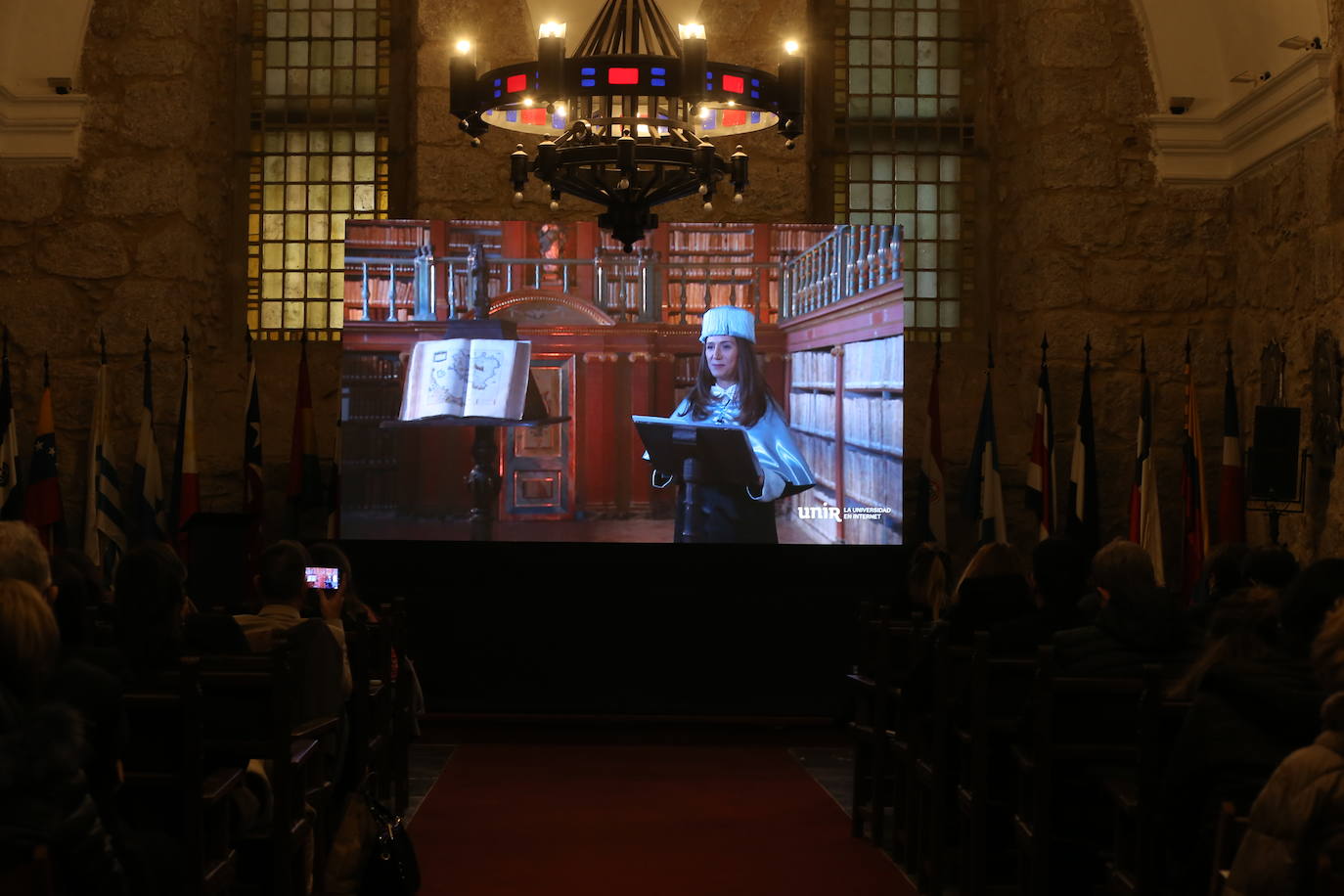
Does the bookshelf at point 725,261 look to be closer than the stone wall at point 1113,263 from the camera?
Yes

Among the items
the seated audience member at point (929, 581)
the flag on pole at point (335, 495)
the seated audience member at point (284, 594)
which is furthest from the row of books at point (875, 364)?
the seated audience member at point (284, 594)

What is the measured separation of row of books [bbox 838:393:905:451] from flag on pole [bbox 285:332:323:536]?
288 cm

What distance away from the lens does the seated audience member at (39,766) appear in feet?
7.24

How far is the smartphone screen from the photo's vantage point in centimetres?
446

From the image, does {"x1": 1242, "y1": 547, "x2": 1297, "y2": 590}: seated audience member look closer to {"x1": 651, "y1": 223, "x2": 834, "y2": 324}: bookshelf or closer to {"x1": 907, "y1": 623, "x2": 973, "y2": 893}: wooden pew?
{"x1": 907, "y1": 623, "x2": 973, "y2": 893}: wooden pew

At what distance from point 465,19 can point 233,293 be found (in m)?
2.14

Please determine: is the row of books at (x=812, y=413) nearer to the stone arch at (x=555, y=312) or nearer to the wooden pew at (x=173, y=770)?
the stone arch at (x=555, y=312)

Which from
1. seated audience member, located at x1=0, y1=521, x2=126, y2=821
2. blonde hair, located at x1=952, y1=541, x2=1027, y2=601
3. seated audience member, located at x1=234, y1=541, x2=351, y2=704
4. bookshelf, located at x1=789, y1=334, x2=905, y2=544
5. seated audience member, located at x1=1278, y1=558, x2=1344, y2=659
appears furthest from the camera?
bookshelf, located at x1=789, y1=334, x2=905, y2=544

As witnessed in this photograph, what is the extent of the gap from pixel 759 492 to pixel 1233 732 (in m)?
4.89

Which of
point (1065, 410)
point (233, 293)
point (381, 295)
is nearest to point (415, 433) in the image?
point (381, 295)

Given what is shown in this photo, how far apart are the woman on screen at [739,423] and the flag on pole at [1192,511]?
1.92m

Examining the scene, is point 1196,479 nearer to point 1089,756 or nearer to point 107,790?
point 1089,756

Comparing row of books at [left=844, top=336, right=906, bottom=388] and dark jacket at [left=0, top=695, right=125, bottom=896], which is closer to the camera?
dark jacket at [left=0, top=695, right=125, bottom=896]

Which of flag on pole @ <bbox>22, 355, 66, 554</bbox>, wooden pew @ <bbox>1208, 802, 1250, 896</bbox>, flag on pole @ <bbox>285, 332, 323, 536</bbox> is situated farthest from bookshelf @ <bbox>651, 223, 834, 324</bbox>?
wooden pew @ <bbox>1208, 802, 1250, 896</bbox>
